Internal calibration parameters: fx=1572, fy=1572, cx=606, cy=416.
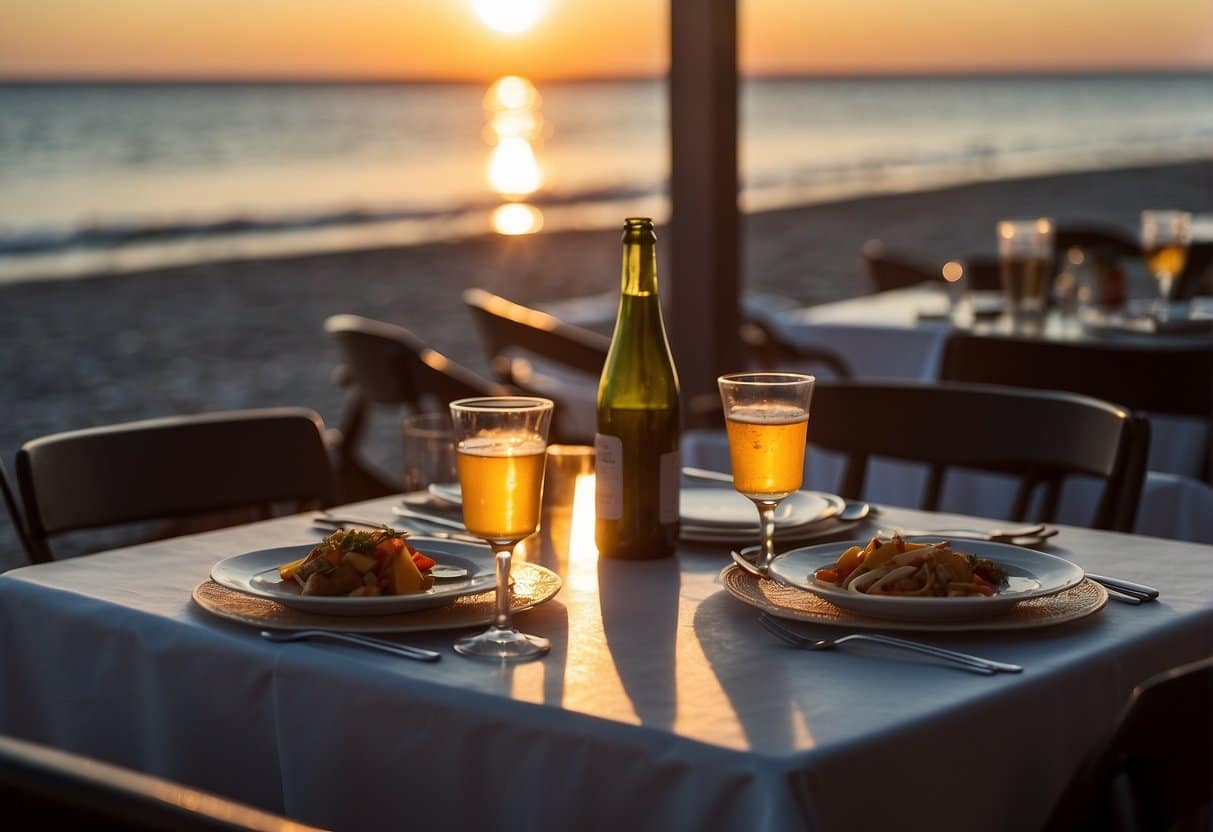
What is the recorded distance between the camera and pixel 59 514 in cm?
192

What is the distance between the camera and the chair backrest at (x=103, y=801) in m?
0.76

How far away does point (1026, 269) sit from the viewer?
364 cm

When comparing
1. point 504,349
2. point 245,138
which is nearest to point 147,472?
point 504,349

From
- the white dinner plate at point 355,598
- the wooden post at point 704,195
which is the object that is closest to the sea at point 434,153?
the wooden post at point 704,195

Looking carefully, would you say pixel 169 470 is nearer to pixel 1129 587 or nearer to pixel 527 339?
pixel 1129 587

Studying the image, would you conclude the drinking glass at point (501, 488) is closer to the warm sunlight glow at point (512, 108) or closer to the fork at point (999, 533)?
the fork at point (999, 533)

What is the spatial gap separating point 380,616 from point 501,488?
0.61ft

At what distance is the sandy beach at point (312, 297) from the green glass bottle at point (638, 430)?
322 centimetres

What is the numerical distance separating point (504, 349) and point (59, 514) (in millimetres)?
1956

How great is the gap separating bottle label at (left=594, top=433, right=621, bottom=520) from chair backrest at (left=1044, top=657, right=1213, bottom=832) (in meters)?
0.59

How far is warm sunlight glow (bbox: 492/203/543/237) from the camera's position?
54.1ft

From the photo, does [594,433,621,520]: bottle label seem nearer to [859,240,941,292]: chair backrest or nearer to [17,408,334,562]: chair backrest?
[17,408,334,562]: chair backrest

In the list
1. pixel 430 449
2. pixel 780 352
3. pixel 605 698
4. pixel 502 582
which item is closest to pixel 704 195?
pixel 780 352

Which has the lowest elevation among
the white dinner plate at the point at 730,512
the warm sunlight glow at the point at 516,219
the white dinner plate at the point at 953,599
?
the white dinner plate at the point at 730,512
